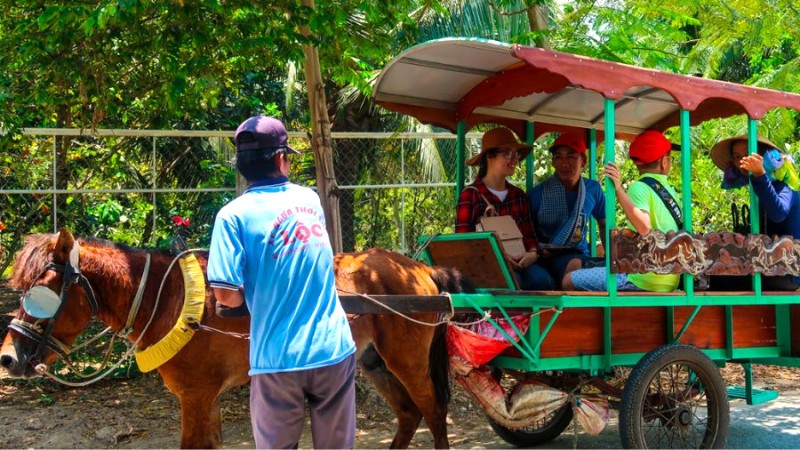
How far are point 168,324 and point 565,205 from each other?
9.75 feet

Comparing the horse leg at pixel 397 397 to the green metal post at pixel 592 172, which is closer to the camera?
the horse leg at pixel 397 397

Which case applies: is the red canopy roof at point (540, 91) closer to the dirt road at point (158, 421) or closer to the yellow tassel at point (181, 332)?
the yellow tassel at point (181, 332)

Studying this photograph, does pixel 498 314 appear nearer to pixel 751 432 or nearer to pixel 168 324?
pixel 168 324

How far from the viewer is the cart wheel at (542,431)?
6016mm

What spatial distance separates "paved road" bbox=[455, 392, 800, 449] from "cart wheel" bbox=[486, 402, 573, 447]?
10 cm

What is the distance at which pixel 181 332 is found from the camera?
414cm

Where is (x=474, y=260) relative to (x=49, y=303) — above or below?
above

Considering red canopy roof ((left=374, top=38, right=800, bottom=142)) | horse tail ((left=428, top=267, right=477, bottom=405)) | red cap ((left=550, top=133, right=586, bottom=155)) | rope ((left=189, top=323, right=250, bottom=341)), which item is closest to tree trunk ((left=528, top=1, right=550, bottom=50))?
red canopy roof ((left=374, top=38, right=800, bottom=142))

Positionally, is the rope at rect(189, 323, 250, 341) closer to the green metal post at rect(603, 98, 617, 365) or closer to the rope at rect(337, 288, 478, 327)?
the rope at rect(337, 288, 478, 327)

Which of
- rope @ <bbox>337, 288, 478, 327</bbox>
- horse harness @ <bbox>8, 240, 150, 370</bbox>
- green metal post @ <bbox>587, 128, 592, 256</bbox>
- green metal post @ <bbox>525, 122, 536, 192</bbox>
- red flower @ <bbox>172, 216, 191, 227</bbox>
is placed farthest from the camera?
red flower @ <bbox>172, 216, 191, 227</bbox>

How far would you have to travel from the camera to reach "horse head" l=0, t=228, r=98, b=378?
4043 millimetres

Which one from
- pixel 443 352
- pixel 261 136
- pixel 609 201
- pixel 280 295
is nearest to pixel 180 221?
pixel 443 352

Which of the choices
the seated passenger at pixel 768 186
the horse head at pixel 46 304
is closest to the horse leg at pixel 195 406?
the horse head at pixel 46 304

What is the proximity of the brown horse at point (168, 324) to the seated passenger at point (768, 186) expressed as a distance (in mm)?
2251
